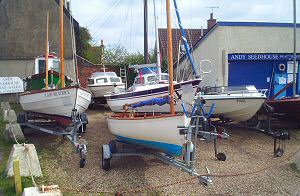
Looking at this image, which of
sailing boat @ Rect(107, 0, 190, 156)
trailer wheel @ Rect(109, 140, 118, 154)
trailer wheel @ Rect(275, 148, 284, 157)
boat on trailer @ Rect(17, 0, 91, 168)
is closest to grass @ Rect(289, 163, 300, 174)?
trailer wheel @ Rect(275, 148, 284, 157)

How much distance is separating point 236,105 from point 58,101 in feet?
17.7

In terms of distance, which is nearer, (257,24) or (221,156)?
(221,156)

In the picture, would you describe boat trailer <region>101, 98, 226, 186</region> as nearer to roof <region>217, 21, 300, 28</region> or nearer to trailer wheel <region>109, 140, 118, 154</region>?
trailer wheel <region>109, 140, 118, 154</region>

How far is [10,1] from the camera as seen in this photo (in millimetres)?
20781

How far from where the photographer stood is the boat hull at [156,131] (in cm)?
657

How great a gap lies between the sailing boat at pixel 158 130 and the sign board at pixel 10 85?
24.2 ft

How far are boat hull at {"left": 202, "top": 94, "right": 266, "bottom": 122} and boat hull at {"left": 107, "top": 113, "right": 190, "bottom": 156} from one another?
3.90 m

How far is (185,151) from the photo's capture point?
654 centimetres

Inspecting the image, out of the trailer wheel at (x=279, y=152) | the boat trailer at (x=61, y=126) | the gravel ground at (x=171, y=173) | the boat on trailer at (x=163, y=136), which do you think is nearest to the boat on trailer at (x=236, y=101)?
the gravel ground at (x=171, y=173)

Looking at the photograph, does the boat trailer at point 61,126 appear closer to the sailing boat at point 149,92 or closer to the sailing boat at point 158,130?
the sailing boat at point 158,130

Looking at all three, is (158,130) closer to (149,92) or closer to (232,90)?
(149,92)

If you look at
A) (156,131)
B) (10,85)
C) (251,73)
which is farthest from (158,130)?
(251,73)

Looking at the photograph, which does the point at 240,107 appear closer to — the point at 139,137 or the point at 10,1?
the point at 139,137

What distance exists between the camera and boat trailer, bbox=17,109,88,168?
8.19 meters
